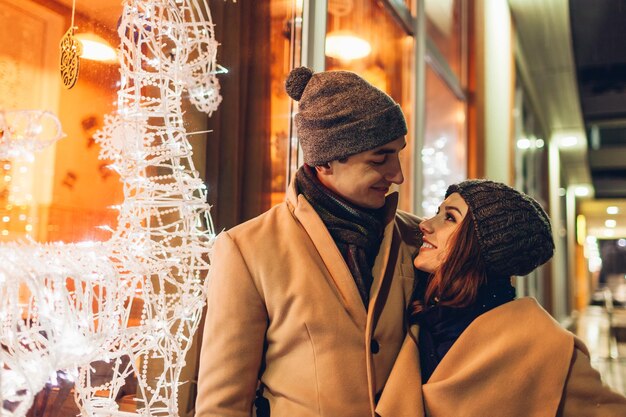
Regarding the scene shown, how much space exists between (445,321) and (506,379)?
7.1 inches

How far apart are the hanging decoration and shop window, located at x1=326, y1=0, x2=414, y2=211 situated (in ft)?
3.41

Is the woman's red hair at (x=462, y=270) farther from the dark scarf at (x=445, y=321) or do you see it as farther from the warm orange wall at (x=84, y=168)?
the warm orange wall at (x=84, y=168)

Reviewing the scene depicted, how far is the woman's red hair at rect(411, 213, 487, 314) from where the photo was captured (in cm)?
132

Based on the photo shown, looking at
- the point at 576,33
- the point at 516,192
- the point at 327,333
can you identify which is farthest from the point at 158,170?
the point at 576,33

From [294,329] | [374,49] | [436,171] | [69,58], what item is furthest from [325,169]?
[436,171]

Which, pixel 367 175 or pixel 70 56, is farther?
pixel 70 56

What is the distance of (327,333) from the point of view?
128cm

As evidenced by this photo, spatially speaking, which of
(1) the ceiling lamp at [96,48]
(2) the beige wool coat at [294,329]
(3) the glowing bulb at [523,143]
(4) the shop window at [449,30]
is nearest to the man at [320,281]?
(2) the beige wool coat at [294,329]

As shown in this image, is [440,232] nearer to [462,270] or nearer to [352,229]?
[462,270]

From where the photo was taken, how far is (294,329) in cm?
128

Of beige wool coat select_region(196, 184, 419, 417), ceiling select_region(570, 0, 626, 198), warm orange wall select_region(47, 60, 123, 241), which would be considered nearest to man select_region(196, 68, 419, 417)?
beige wool coat select_region(196, 184, 419, 417)

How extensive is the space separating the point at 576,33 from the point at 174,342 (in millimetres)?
6313

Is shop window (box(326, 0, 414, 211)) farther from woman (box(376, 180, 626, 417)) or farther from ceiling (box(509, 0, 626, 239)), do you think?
ceiling (box(509, 0, 626, 239))

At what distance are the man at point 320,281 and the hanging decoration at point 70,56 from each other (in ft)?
1.97
